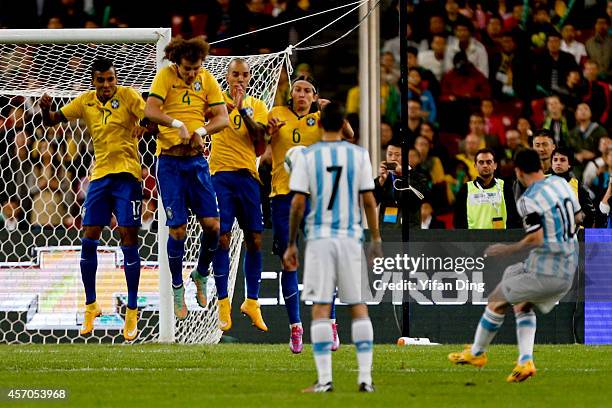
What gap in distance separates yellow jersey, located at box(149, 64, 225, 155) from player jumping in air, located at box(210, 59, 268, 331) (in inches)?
17.5

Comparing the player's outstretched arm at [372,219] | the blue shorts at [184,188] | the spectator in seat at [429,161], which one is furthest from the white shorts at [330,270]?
the spectator in seat at [429,161]

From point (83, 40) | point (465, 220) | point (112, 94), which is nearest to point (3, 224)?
point (83, 40)

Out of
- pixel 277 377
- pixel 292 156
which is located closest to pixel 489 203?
pixel 277 377

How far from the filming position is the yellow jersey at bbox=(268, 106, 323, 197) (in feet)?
42.1

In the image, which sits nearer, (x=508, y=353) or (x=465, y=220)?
(x=508, y=353)

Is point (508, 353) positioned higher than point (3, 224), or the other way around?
point (3, 224)

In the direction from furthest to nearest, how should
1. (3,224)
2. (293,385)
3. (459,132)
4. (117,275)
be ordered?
(459,132) < (3,224) < (117,275) < (293,385)

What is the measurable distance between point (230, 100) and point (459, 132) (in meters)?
7.81

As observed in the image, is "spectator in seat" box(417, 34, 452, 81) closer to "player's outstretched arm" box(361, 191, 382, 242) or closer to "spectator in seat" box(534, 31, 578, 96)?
"spectator in seat" box(534, 31, 578, 96)

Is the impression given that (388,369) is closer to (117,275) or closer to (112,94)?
(112,94)

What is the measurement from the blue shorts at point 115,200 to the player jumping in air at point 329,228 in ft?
14.4

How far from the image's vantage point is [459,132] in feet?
67.3

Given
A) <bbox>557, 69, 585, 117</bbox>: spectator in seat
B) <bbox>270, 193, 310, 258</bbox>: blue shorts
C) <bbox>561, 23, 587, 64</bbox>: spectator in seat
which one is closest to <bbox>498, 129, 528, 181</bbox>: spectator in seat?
<bbox>557, 69, 585, 117</bbox>: spectator in seat

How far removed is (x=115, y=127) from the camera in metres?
13.6
